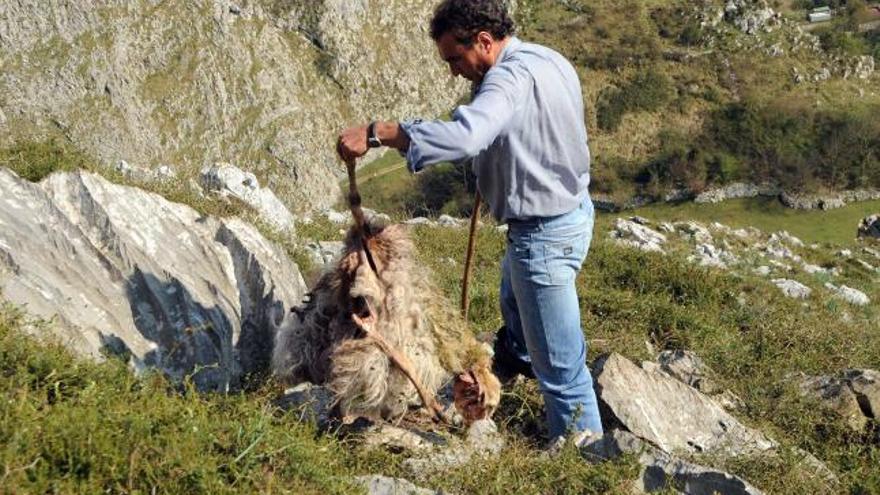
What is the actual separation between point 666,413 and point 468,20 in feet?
10.9

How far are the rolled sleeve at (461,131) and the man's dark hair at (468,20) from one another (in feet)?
1.69

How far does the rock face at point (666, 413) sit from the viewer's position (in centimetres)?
577

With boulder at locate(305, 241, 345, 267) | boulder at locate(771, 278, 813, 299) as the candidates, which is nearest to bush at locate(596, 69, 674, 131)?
boulder at locate(771, 278, 813, 299)

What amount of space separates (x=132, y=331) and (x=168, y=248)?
105 cm

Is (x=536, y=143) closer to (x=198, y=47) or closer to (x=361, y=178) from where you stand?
(x=361, y=178)

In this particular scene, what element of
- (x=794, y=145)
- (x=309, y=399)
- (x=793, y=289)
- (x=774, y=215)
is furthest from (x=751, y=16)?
(x=309, y=399)

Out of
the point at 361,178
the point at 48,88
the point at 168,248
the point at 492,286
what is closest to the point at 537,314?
the point at 168,248

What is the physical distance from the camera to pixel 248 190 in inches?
414

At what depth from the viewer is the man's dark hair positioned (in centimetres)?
443

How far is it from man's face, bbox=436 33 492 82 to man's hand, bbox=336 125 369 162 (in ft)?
2.78

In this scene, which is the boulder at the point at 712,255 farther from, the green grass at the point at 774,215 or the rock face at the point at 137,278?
the green grass at the point at 774,215

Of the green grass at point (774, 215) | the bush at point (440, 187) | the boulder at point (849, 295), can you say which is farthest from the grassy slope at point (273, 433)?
the bush at point (440, 187)

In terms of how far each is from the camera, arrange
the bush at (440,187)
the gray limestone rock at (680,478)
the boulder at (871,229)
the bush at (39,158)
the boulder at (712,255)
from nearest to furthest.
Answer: the gray limestone rock at (680,478) < the bush at (39,158) < the boulder at (712,255) < the boulder at (871,229) < the bush at (440,187)

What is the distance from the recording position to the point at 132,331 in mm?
5621
